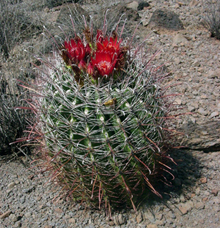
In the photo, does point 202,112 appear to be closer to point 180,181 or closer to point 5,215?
point 180,181

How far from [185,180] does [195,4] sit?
4893mm

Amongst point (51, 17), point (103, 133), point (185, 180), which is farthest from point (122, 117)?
point (51, 17)

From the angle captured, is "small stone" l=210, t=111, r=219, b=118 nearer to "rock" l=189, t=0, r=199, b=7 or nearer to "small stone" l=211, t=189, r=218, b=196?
"small stone" l=211, t=189, r=218, b=196

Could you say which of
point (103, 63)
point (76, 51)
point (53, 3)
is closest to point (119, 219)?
point (103, 63)

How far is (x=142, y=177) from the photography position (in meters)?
2.01

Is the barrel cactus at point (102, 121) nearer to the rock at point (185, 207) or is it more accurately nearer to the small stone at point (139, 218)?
the small stone at point (139, 218)

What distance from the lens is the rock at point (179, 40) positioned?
480 centimetres

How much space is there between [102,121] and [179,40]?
11.8 ft

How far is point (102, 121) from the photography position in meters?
1.79

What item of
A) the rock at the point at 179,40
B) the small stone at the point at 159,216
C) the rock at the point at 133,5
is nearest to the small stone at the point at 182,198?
the small stone at the point at 159,216

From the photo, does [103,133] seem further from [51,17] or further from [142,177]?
[51,17]

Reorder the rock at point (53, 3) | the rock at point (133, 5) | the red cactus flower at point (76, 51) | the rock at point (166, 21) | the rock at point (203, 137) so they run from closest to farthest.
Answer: the red cactus flower at point (76, 51) < the rock at point (203, 137) < the rock at point (166, 21) < the rock at point (133, 5) < the rock at point (53, 3)

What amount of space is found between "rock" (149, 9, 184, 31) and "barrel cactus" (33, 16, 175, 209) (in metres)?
3.55

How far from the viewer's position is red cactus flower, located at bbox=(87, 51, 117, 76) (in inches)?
73.1
